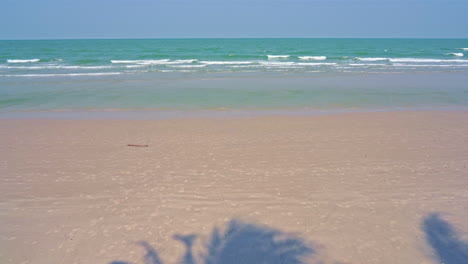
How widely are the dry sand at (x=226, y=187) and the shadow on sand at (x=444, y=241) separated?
0.11 metres

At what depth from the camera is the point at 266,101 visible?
44.1 feet

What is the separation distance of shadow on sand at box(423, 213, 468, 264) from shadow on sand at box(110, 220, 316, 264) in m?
1.49

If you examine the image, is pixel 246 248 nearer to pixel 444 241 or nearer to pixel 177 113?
pixel 444 241

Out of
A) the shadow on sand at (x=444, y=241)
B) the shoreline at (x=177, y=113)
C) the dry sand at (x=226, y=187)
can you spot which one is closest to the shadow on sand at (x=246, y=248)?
the dry sand at (x=226, y=187)

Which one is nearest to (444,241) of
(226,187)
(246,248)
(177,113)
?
(246,248)

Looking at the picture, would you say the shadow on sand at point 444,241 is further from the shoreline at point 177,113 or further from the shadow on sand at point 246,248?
the shoreline at point 177,113

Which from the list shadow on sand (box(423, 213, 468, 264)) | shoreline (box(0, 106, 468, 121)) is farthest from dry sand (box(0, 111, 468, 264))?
shoreline (box(0, 106, 468, 121))

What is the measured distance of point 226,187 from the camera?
18.7 feet

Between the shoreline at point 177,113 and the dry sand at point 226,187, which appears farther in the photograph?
the shoreline at point 177,113

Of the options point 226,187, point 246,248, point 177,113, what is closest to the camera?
point 246,248

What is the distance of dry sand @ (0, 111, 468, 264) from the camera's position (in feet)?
13.9

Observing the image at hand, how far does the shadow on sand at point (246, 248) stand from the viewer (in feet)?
12.7

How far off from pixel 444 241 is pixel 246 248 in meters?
2.45

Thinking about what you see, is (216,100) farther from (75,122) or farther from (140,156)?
(140,156)
